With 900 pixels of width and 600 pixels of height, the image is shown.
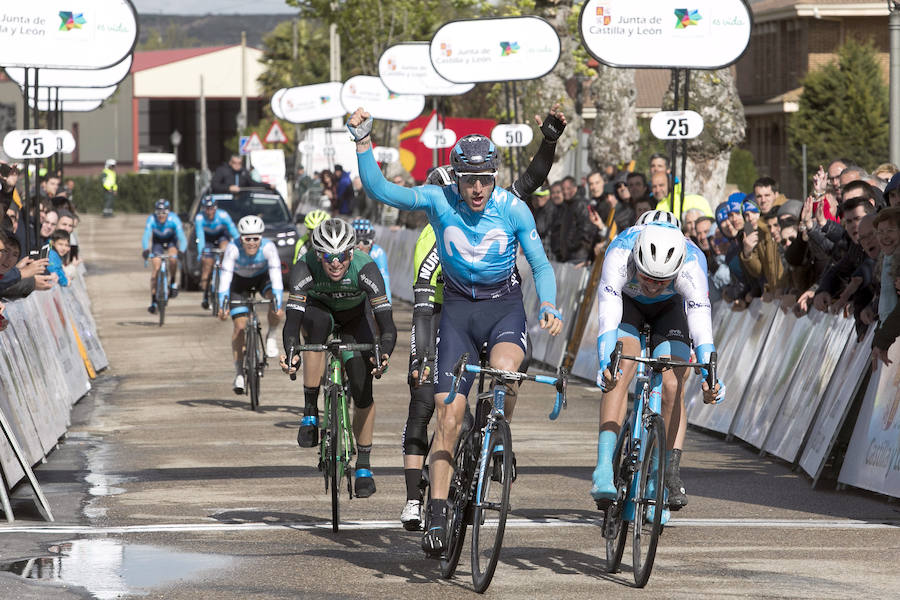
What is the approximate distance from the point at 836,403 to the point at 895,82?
4.79 meters

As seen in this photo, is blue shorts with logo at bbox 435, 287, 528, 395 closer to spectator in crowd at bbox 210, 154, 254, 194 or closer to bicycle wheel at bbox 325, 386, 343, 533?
bicycle wheel at bbox 325, 386, 343, 533

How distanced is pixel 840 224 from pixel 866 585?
5679 millimetres

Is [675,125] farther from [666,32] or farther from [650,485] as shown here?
[650,485]

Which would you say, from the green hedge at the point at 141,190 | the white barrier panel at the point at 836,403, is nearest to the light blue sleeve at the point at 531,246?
the white barrier panel at the point at 836,403

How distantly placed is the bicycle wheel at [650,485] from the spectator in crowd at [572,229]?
39.2ft

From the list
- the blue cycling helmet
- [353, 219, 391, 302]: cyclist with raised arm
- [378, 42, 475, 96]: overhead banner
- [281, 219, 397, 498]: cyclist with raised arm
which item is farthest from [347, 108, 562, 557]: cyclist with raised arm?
[378, 42, 475, 96]: overhead banner

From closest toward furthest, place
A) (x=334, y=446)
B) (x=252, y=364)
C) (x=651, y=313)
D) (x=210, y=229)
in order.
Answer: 1. (x=651, y=313)
2. (x=334, y=446)
3. (x=252, y=364)
4. (x=210, y=229)

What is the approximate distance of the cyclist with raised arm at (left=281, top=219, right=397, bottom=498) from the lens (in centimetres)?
1075

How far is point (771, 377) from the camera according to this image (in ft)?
44.6

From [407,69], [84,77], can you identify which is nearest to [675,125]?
[84,77]

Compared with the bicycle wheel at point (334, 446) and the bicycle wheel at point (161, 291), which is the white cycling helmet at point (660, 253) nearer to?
the bicycle wheel at point (334, 446)

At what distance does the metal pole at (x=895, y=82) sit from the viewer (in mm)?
15234

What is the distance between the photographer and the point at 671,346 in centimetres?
933

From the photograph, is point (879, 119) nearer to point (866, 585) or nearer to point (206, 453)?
point (206, 453)
